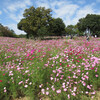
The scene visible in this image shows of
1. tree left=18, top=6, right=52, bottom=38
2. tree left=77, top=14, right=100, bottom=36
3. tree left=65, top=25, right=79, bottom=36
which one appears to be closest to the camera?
tree left=18, top=6, right=52, bottom=38

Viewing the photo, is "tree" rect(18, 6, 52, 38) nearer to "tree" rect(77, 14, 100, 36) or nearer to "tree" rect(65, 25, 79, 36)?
"tree" rect(77, 14, 100, 36)

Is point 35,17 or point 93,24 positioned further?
point 93,24

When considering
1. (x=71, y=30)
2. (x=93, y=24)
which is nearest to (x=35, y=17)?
(x=93, y=24)

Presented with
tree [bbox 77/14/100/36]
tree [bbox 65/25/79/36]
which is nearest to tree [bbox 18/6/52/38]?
tree [bbox 77/14/100/36]

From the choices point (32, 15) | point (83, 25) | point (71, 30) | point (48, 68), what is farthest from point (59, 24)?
point (71, 30)

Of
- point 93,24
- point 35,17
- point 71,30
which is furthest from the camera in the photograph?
point 71,30

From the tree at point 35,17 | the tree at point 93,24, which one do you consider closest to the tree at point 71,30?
the tree at point 93,24

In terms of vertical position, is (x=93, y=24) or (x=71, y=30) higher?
(x=71, y=30)

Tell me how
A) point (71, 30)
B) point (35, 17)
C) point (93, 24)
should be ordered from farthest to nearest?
point (71, 30)
point (93, 24)
point (35, 17)

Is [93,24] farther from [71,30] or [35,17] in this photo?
[71,30]

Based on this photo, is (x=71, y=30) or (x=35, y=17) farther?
(x=71, y=30)

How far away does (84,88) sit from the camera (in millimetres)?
2902

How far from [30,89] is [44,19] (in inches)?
742

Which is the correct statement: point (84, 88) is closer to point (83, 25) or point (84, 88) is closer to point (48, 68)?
point (48, 68)
